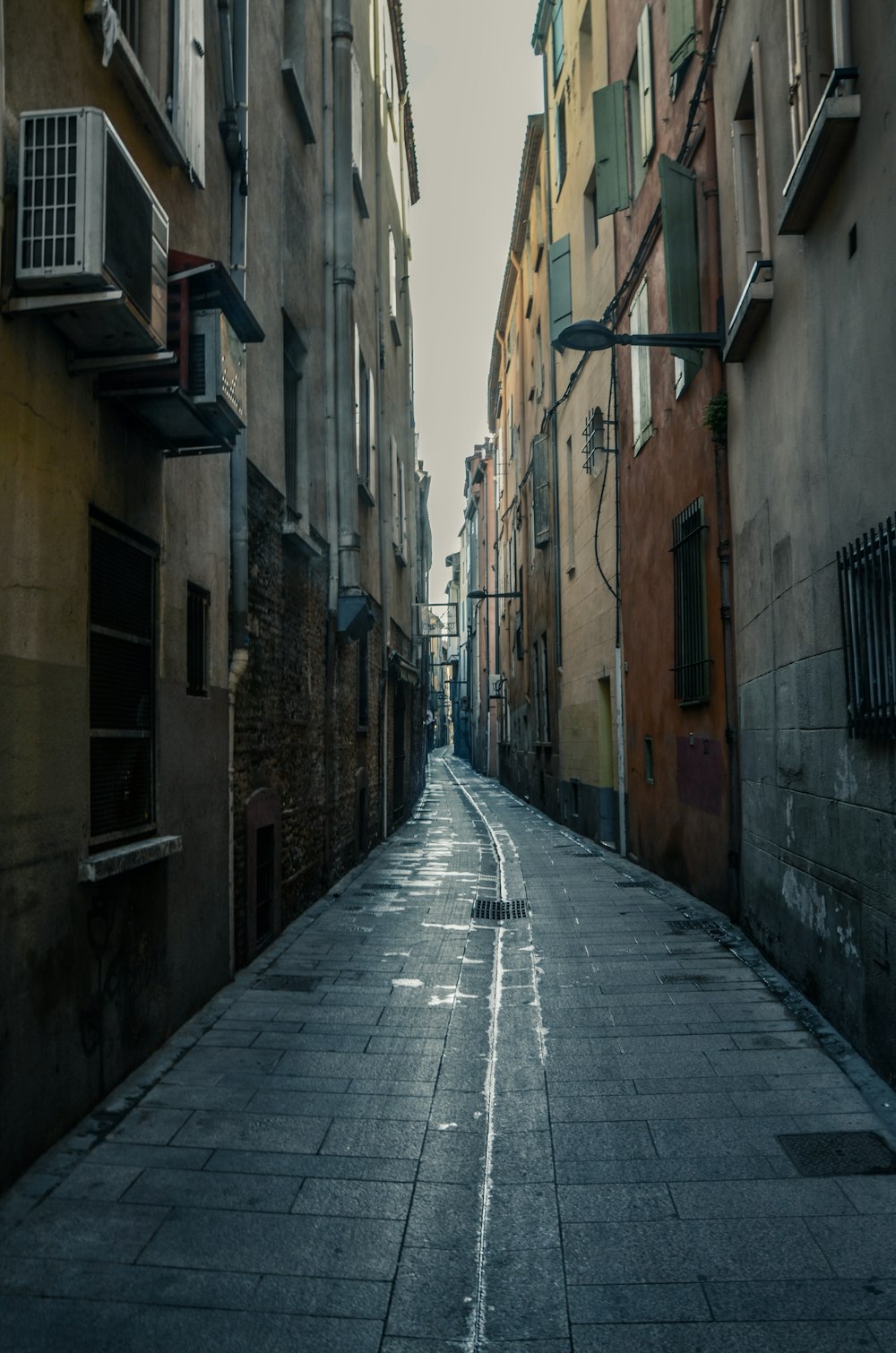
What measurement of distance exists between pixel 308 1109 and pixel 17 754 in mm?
2063

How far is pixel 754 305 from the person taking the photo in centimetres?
720

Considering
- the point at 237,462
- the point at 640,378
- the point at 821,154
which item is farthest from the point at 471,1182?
the point at 640,378

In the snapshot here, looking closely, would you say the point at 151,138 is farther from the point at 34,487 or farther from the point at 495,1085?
the point at 495,1085

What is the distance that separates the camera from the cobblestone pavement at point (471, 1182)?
316 cm

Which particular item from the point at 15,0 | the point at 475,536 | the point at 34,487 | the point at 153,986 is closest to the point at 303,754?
the point at 153,986

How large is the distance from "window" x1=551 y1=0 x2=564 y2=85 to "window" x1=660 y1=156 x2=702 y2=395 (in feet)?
36.7

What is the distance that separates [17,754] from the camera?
4.13 metres

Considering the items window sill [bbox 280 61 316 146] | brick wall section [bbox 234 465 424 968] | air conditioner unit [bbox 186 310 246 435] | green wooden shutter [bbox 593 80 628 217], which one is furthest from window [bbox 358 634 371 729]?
air conditioner unit [bbox 186 310 246 435]

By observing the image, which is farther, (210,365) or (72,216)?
(210,365)

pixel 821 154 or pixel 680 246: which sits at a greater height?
pixel 680 246

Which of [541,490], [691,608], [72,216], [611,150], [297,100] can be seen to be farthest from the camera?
[541,490]

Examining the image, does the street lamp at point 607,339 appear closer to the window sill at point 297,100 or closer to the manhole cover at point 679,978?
the window sill at point 297,100

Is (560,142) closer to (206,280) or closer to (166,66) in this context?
(166,66)

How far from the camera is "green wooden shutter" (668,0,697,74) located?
31.9ft
